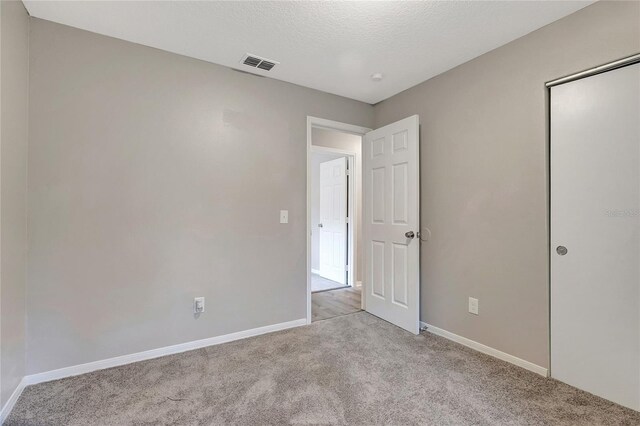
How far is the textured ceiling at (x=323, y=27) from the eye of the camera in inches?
74.5

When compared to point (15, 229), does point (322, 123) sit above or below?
above

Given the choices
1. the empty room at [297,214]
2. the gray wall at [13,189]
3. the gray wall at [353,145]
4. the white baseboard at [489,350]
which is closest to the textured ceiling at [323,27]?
the empty room at [297,214]

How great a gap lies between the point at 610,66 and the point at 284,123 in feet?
7.77

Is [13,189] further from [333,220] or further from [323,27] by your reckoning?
[333,220]

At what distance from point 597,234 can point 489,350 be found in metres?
1.15

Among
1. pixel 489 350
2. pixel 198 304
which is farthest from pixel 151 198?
pixel 489 350

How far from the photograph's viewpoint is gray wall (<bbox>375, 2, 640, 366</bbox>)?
1.98 metres

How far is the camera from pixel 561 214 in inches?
79.0

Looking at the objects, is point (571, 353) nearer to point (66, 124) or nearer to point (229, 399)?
point (229, 399)

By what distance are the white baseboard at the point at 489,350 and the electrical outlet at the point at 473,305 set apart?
242mm

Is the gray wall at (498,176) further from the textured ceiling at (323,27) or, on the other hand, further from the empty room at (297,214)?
the textured ceiling at (323,27)

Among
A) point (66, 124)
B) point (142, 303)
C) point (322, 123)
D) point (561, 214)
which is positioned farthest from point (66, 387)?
point (561, 214)

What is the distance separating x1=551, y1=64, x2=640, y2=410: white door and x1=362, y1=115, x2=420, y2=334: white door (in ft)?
3.45

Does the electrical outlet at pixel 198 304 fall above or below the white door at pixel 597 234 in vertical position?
below
